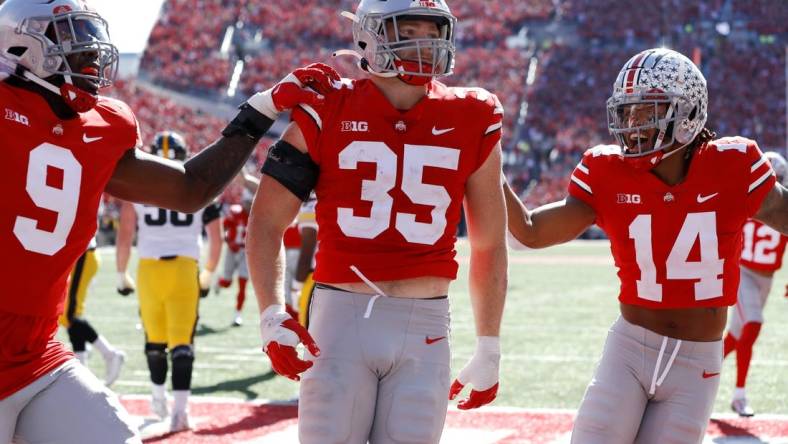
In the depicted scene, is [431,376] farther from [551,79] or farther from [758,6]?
[758,6]

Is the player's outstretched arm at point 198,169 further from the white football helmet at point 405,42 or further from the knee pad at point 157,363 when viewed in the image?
the knee pad at point 157,363

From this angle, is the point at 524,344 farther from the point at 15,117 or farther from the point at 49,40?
the point at 15,117

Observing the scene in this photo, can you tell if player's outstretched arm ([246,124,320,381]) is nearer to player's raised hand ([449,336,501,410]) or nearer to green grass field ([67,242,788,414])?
player's raised hand ([449,336,501,410])

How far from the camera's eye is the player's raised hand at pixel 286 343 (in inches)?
115

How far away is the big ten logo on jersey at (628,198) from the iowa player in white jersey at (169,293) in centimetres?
321

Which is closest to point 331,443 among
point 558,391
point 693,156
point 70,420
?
point 70,420

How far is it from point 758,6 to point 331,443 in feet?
121

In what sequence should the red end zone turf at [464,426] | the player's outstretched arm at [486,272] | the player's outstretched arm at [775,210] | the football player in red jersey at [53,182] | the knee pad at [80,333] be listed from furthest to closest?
the knee pad at [80,333], the red end zone turf at [464,426], the player's outstretched arm at [775,210], the player's outstretched arm at [486,272], the football player in red jersey at [53,182]

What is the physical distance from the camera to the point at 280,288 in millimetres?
3156

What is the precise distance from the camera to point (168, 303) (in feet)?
21.2

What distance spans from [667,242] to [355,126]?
123cm

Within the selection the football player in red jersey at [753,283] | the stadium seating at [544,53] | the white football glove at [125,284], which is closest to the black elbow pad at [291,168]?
the football player in red jersey at [753,283]

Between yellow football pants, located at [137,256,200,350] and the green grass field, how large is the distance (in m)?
1.05

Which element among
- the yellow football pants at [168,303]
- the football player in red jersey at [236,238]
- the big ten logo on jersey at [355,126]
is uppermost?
the big ten logo on jersey at [355,126]
